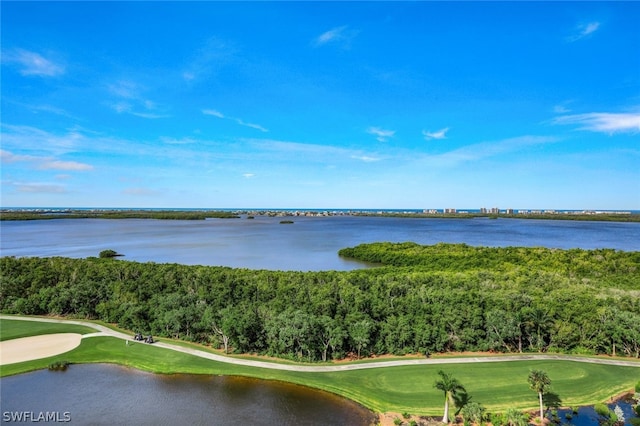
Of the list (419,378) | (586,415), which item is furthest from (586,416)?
(419,378)

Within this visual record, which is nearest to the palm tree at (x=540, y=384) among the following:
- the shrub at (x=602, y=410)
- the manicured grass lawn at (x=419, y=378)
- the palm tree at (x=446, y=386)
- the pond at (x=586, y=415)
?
the pond at (x=586, y=415)

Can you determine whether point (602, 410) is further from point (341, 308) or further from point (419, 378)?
point (341, 308)

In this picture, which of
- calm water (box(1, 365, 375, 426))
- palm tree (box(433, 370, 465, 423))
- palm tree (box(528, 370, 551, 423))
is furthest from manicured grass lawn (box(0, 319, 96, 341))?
palm tree (box(528, 370, 551, 423))

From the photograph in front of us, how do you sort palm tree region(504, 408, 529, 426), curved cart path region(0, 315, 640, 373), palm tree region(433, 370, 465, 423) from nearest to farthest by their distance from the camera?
palm tree region(504, 408, 529, 426)
palm tree region(433, 370, 465, 423)
curved cart path region(0, 315, 640, 373)

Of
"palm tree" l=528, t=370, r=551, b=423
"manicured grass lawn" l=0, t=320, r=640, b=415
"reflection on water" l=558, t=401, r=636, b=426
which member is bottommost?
"reflection on water" l=558, t=401, r=636, b=426

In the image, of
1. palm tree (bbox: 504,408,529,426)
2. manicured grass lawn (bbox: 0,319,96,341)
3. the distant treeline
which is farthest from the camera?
manicured grass lawn (bbox: 0,319,96,341)

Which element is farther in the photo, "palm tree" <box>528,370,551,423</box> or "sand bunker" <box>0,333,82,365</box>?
"sand bunker" <box>0,333,82,365</box>

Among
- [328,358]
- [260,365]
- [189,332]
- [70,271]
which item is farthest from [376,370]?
[70,271]

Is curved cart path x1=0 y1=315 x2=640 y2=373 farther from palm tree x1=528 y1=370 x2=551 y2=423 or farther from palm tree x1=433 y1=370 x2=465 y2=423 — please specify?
palm tree x1=528 y1=370 x2=551 y2=423
